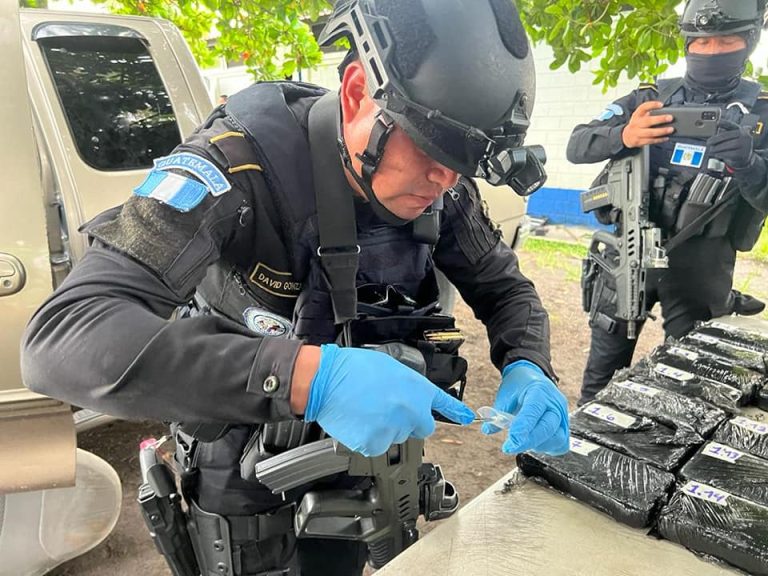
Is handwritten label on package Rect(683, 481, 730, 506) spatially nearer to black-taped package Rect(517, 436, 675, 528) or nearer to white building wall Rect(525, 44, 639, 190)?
black-taped package Rect(517, 436, 675, 528)

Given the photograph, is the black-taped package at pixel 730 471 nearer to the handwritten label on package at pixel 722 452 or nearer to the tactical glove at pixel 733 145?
the handwritten label on package at pixel 722 452

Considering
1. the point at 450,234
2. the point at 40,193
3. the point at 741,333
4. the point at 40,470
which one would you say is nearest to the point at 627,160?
the point at 741,333

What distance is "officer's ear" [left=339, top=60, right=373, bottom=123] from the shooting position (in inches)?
43.3

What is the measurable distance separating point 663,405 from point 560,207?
6.95m

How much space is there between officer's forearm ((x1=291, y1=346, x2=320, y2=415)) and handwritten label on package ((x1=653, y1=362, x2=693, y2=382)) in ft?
4.33

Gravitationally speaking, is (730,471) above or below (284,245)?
below

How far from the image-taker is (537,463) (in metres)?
1.39

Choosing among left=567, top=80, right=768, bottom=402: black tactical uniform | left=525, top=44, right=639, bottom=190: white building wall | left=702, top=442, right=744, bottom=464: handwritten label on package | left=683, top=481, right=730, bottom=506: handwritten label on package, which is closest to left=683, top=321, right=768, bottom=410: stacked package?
left=702, top=442, right=744, bottom=464: handwritten label on package

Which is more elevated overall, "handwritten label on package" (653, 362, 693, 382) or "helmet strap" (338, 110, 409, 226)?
"helmet strap" (338, 110, 409, 226)

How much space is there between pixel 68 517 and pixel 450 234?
5.84 ft

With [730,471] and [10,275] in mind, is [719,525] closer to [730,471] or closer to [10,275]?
[730,471]

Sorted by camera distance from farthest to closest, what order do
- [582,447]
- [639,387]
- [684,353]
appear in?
[684,353]
[639,387]
[582,447]

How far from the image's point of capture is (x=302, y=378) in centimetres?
92

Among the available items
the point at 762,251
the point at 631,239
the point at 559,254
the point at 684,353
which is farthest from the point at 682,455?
the point at 762,251
